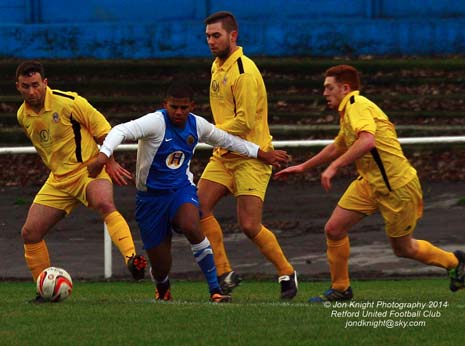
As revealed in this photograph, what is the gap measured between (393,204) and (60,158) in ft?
9.53

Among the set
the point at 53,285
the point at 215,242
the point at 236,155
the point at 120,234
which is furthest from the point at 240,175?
the point at 53,285

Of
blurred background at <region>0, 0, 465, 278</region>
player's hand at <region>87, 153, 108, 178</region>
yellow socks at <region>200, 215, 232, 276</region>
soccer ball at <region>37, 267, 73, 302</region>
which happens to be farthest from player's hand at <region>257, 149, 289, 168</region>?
blurred background at <region>0, 0, 465, 278</region>

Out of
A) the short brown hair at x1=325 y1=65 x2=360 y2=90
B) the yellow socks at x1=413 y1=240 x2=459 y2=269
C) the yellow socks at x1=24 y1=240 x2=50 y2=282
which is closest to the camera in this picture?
the short brown hair at x1=325 y1=65 x2=360 y2=90

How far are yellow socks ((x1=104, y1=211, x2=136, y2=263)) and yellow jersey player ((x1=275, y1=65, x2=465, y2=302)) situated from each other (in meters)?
1.38

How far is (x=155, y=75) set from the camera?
86.6 ft

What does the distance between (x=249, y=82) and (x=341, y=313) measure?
2.59 meters

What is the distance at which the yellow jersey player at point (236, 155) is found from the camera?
1210 cm

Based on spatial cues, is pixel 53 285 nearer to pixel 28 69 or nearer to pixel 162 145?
pixel 162 145

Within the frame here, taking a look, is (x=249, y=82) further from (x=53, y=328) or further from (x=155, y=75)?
(x=155, y=75)

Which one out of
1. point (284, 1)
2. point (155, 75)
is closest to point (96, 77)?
point (155, 75)

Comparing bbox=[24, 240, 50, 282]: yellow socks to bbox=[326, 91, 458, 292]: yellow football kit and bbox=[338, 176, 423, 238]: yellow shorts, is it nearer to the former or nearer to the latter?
bbox=[326, 91, 458, 292]: yellow football kit

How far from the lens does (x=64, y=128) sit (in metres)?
12.3

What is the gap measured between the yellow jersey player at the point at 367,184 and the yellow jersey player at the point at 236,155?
1.90ft

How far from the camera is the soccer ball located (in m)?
11.4
